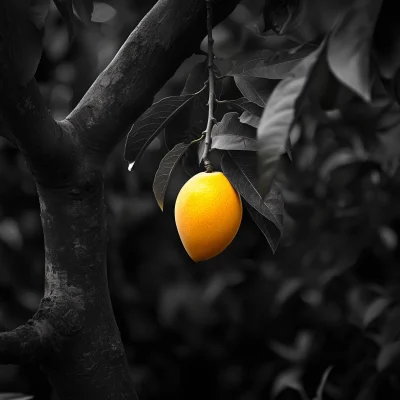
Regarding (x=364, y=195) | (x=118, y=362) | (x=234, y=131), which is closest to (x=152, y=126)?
(x=234, y=131)

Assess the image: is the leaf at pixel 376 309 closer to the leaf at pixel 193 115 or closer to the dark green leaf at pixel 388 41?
the leaf at pixel 193 115

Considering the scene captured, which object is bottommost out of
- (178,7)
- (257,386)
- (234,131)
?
(257,386)

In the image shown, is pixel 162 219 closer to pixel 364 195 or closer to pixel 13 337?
pixel 364 195

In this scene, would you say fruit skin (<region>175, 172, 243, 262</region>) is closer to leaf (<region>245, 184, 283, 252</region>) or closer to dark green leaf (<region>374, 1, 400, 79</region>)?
leaf (<region>245, 184, 283, 252</region>)

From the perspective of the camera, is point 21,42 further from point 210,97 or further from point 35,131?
point 210,97

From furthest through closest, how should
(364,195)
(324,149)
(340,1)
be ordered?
(324,149) < (364,195) < (340,1)

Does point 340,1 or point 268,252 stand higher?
point 340,1
